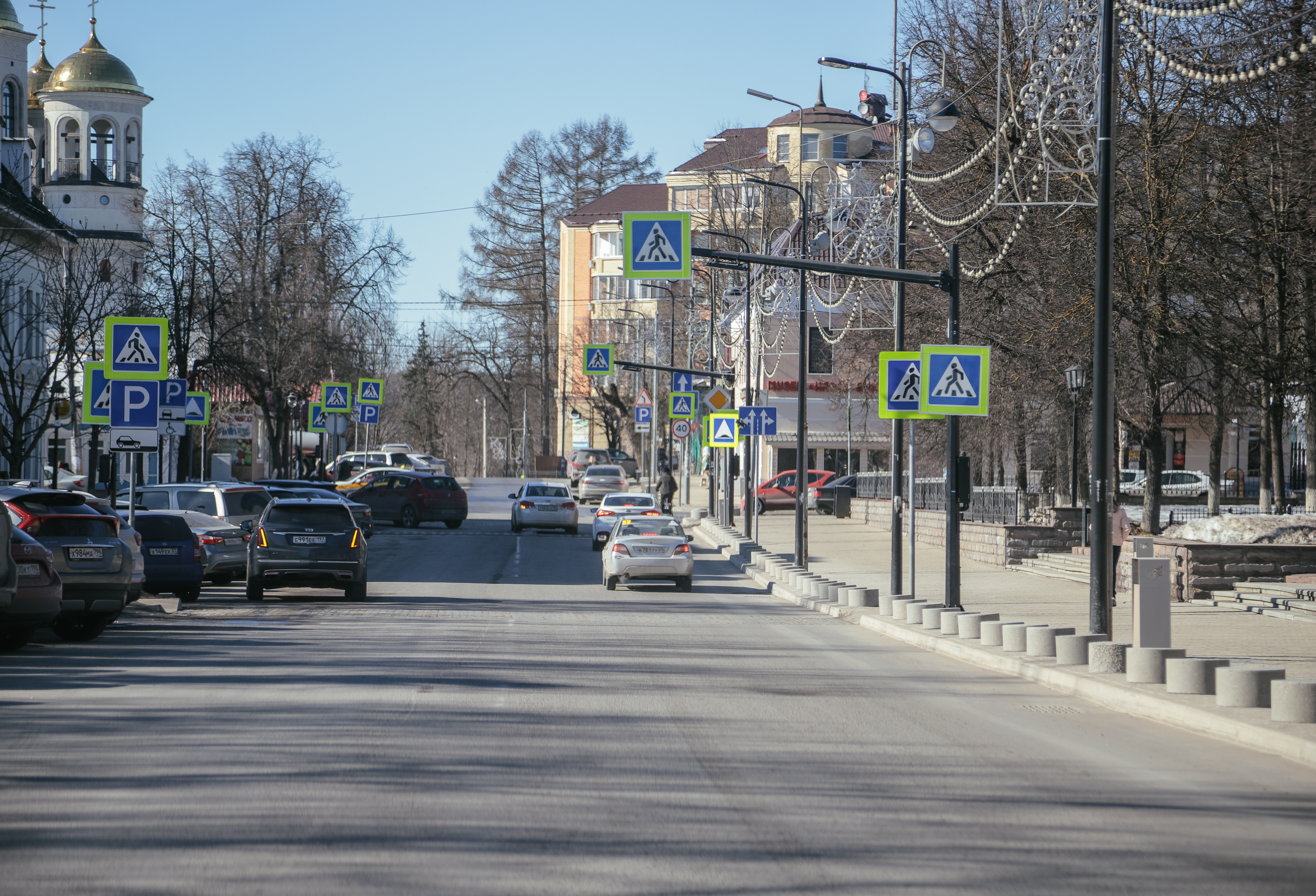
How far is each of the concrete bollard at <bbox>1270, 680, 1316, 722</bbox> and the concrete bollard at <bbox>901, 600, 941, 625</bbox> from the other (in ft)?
27.7

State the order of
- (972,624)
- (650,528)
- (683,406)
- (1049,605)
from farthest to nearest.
→ (683,406) → (650,528) → (1049,605) → (972,624)

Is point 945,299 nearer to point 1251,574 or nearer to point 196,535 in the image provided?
point 1251,574

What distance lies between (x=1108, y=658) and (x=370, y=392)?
1476 inches

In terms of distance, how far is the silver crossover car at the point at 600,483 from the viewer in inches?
2450

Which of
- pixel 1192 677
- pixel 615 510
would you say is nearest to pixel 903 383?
pixel 1192 677

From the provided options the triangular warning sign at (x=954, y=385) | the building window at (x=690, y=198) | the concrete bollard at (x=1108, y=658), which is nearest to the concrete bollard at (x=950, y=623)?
the triangular warning sign at (x=954, y=385)

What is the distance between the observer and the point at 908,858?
22.1 feet

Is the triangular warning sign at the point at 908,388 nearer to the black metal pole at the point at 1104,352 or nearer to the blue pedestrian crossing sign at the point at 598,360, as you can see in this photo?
the black metal pole at the point at 1104,352

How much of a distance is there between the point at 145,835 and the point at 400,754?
2.34m

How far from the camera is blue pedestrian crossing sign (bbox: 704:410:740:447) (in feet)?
125

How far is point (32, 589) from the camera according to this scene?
14.5m

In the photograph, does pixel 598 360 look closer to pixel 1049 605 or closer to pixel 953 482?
pixel 1049 605

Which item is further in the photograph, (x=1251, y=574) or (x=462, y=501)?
(x=462, y=501)

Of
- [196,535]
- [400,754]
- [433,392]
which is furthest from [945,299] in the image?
[433,392]
